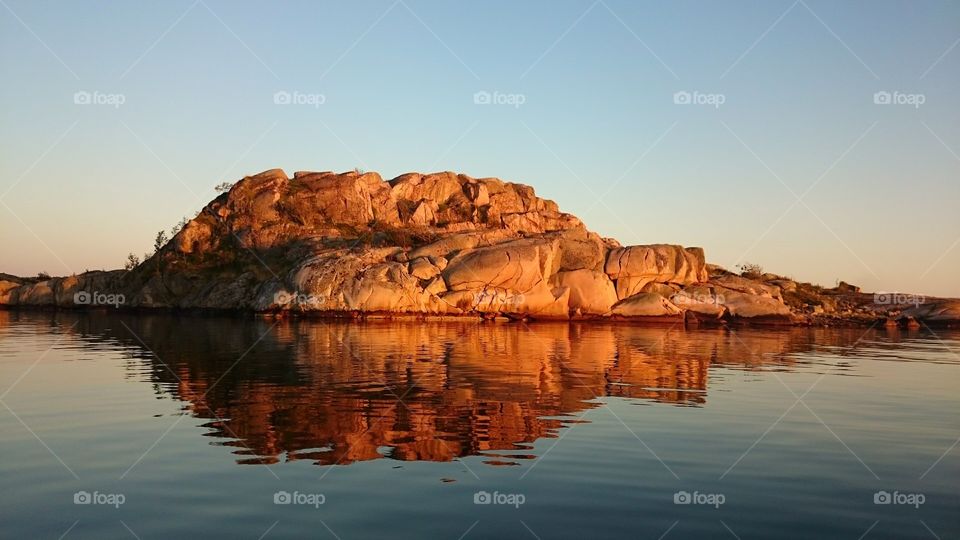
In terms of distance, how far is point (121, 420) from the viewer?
1839 centimetres

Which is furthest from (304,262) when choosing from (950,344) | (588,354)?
(950,344)

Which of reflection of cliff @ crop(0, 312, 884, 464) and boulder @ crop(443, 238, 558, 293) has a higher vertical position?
boulder @ crop(443, 238, 558, 293)
